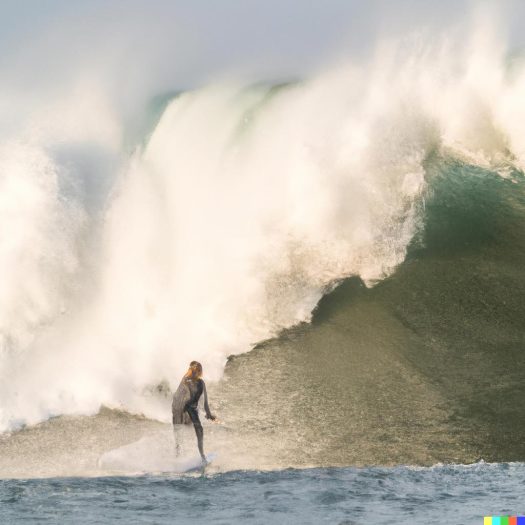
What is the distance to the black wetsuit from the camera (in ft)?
28.8

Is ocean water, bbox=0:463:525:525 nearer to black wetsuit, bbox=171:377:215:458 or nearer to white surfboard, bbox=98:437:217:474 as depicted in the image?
white surfboard, bbox=98:437:217:474

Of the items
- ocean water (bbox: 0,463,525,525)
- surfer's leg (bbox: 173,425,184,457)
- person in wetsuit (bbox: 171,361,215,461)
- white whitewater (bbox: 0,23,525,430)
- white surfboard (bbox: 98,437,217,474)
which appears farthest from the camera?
white whitewater (bbox: 0,23,525,430)

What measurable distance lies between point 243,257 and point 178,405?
2.44 metres

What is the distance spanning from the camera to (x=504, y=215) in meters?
11.0

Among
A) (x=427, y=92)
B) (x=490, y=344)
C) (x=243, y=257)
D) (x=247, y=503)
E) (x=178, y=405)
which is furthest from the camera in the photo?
(x=427, y=92)

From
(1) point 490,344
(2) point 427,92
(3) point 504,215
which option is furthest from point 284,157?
(1) point 490,344

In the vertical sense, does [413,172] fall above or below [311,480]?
above

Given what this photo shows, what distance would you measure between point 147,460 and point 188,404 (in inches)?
26.5

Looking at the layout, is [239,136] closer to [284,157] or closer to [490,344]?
[284,157]

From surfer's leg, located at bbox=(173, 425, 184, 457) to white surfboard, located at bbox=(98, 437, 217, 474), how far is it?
0.04 metres

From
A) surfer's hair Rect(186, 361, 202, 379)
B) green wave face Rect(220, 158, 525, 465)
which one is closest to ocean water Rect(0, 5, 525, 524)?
green wave face Rect(220, 158, 525, 465)

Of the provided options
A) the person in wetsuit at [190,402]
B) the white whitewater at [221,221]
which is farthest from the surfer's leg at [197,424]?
the white whitewater at [221,221]

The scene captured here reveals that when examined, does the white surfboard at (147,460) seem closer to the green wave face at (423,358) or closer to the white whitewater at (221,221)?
the green wave face at (423,358)

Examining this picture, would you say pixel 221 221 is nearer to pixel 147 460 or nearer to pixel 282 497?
pixel 147 460
